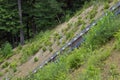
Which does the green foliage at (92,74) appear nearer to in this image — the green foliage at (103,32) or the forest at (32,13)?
the green foliage at (103,32)

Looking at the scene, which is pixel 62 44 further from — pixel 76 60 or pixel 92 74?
pixel 92 74

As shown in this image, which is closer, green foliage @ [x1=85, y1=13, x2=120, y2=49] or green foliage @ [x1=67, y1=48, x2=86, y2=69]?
green foliage @ [x1=67, y1=48, x2=86, y2=69]

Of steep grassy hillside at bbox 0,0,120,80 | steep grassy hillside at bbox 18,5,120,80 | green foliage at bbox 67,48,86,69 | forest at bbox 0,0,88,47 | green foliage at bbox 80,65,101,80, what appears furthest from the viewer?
forest at bbox 0,0,88,47

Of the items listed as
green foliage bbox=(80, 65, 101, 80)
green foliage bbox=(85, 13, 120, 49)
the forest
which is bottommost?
the forest

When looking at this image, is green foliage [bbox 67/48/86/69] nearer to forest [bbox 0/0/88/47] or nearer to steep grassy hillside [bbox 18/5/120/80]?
steep grassy hillside [bbox 18/5/120/80]

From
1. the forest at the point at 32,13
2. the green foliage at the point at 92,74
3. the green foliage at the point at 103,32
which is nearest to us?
the green foliage at the point at 92,74

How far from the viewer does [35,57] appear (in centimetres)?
1959

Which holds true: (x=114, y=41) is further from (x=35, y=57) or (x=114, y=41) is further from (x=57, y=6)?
(x=57, y=6)

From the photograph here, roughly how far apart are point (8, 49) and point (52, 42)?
21.0 feet

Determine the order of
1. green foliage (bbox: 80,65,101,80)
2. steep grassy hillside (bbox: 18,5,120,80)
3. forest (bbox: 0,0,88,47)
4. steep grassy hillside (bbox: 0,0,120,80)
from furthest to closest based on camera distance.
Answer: forest (bbox: 0,0,88,47) → steep grassy hillside (bbox: 0,0,120,80) → steep grassy hillside (bbox: 18,5,120,80) → green foliage (bbox: 80,65,101,80)

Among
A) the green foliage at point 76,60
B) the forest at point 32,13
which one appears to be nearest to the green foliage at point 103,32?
the green foliage at point 76,60

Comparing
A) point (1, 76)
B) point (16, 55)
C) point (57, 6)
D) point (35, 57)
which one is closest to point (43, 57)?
point (35, 57)

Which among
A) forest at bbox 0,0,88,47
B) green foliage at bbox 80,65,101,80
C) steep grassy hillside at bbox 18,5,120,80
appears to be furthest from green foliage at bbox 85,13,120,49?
forest at bbox 0,0,88,47

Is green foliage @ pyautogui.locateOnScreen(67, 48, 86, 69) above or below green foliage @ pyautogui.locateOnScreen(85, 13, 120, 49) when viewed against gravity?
below
